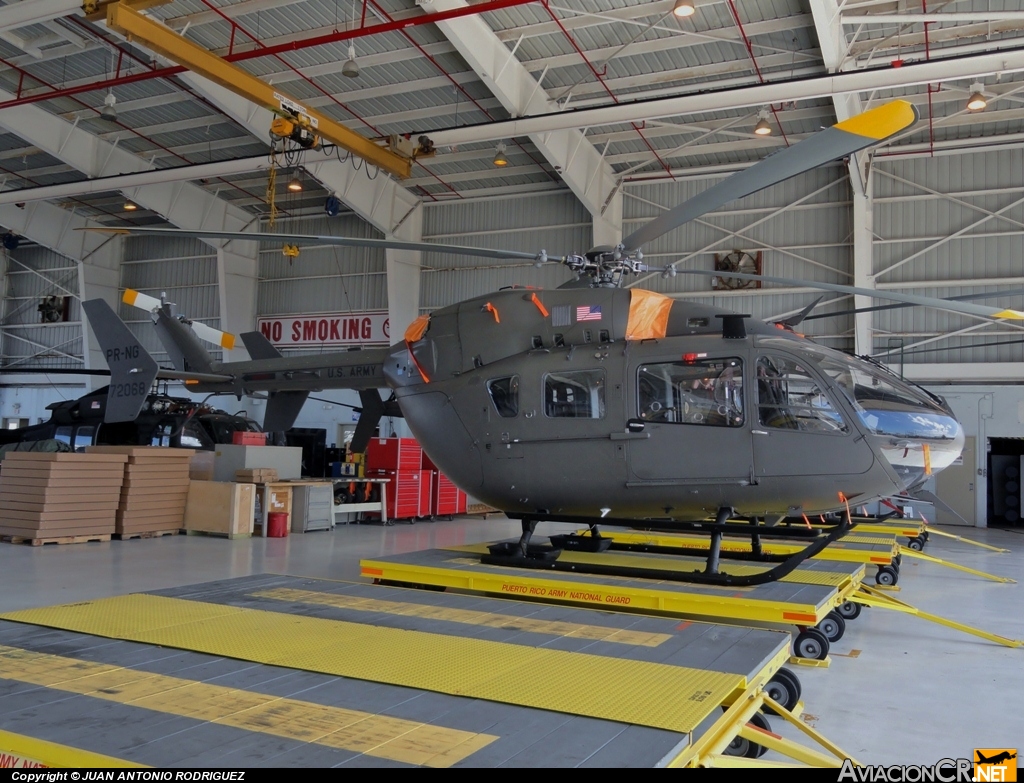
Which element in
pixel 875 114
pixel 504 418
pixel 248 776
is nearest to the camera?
pixel 248 776

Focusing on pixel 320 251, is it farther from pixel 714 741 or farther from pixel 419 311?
pixel 714 741

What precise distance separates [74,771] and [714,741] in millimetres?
1992

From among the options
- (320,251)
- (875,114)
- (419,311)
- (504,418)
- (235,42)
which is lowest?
(504,418)

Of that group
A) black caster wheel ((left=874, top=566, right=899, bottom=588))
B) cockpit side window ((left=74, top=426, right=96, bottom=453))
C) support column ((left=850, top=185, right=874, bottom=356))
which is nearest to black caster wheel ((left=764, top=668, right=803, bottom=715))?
black caster wheel ((left=874, top=566, right=899, bottom=588))

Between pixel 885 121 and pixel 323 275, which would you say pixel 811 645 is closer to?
pixel 885 121

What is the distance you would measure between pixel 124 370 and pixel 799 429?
7.28 meters

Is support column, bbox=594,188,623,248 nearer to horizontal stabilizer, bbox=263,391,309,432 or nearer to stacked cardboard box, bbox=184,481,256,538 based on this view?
stacked cardboard box, bbox=184,481,256,538

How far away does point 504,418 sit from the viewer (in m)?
6.71

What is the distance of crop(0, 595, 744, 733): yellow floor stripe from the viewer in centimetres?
296

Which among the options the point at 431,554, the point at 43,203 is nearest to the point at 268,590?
the point at 431,554

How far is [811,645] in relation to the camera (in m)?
5.48

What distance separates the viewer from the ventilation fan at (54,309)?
2795 centimetres

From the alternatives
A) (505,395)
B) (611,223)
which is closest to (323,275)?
(611,223)

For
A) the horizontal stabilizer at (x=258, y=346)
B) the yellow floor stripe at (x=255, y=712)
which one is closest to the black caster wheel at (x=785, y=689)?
the yellow floor stripe at (x=255, y=712)
